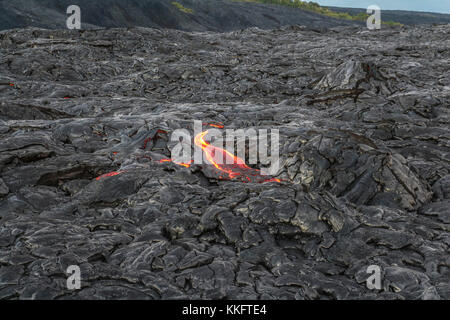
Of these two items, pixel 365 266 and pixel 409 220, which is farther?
pixel 409 220

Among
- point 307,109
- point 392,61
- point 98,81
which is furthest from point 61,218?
point 392,61

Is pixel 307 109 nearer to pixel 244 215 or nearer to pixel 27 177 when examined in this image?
pixel 244 215

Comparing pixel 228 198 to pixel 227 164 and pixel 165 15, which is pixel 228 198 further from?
pixel 165 15

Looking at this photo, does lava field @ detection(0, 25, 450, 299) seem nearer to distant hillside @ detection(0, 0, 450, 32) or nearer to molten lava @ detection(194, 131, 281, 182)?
molten lava @ detection(194, 131, 281, 182)

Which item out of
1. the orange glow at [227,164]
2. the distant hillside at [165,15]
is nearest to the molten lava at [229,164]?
the orange glow at [227,164]

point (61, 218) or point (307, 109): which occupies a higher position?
point (307, 109)

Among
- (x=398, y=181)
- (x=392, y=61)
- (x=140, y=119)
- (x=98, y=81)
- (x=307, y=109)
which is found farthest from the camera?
(x=392, y=61)

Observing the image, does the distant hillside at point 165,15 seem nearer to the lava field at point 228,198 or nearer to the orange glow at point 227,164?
the lava field at point 228,198
